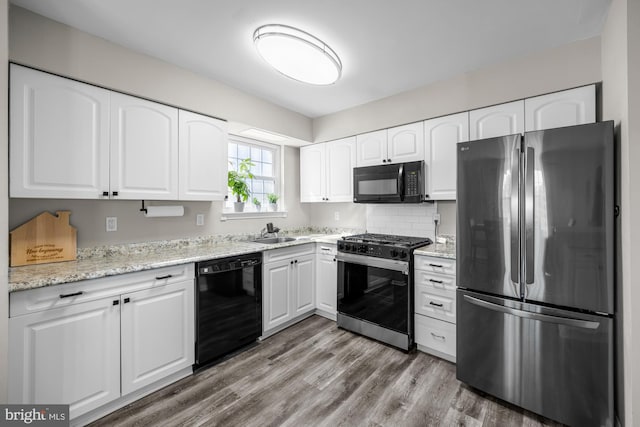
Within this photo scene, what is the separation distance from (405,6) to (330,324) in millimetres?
2969

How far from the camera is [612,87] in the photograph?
1780mm

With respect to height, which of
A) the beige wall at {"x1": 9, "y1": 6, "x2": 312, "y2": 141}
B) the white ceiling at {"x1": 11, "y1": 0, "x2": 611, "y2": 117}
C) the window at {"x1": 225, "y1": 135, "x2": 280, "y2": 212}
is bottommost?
the window at {"x1": 225, "y1": 135, "x2": 280, "y2": 212}

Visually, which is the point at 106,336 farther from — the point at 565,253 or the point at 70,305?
the point at 565,253

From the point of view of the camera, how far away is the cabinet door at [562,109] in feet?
6.82

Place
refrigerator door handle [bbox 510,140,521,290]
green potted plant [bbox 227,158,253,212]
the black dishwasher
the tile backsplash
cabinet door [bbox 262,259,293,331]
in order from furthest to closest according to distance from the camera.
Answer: green potted plant [bbox 227,158,253,212]
the tile backsplash
cabinet door [bbox 262,259,293,331]
the black dishwasher
refrigerator door handle [bbox 510,140,521,290]

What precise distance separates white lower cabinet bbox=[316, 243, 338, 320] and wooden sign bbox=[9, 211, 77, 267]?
7.35 feet

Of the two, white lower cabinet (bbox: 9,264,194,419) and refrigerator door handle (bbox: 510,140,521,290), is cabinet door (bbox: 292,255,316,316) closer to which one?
white lower cabinet (bbox: 9,264,194,419)

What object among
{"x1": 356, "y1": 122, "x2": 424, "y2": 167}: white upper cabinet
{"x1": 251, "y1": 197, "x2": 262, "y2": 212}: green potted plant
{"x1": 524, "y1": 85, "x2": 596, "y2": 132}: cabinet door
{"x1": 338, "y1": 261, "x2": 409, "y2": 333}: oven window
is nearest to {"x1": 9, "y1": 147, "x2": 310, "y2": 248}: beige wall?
{"x1": 251, "y1": 197, "x2": 262, "y2": 212}: green potted plant

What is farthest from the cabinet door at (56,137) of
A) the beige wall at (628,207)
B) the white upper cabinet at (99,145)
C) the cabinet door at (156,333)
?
the beige wall at (628,207)

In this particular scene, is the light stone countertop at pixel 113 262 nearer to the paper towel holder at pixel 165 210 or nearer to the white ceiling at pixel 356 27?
the paper towel holder at pixel 165 210

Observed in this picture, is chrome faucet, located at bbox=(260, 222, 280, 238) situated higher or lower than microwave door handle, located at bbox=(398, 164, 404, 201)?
lower

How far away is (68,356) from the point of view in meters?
1.63

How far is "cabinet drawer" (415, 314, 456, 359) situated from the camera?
2.40 metres

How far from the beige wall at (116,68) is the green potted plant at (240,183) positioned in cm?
58
